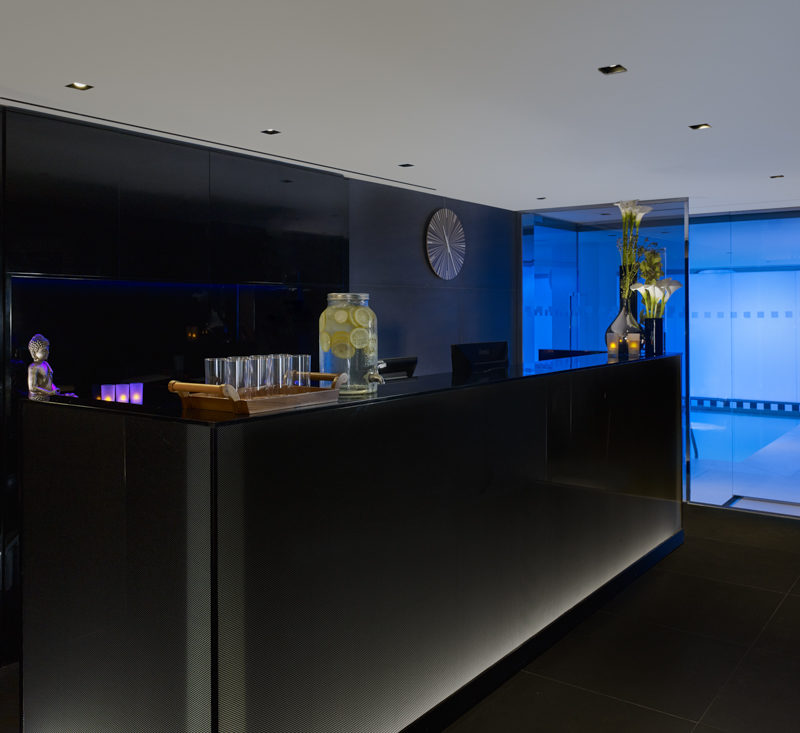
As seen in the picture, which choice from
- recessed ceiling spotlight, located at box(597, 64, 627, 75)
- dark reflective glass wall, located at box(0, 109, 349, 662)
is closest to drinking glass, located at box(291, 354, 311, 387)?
recessed ceiling spotlight, located at box(597, 64, 627, 75)

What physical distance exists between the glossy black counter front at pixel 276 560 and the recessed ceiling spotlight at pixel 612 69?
4.22 feet

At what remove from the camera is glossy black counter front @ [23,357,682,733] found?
1.99m

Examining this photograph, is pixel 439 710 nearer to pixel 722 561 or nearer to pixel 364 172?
pixel 722 561

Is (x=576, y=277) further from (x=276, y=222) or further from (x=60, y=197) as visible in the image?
(x=60, y=197)

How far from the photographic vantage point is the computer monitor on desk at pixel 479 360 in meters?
3.64

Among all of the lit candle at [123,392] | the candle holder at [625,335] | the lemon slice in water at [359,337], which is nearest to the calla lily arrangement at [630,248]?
the candle holder at [625,335]

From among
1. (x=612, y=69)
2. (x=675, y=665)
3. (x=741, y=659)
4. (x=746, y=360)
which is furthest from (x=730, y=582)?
(x=612, y=69)

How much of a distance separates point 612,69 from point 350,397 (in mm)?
1729

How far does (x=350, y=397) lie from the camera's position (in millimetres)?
2512

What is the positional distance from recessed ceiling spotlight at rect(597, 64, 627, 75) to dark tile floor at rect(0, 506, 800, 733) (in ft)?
8.21

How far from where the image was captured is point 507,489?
3.22 metres

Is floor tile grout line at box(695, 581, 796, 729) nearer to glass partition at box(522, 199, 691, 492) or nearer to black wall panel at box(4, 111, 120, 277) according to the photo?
glass partition at box(522, 199, 691, 492)

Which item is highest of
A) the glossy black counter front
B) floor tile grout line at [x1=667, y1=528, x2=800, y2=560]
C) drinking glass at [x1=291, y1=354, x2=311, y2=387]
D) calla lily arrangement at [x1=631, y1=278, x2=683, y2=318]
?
calla lily arrangement at [x1=631, y1=278, x2=683, y2=318]

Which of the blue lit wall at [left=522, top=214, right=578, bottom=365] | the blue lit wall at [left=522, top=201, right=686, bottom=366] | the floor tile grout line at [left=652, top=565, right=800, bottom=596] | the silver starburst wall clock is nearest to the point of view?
the floor tile grout line at [left=652, top=565, right=800, bottom=596]
